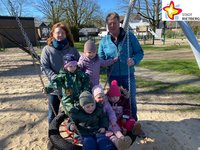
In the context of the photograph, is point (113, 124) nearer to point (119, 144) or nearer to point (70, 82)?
point (119, 144)

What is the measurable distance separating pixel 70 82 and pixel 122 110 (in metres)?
0.77

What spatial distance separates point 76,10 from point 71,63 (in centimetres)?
3501

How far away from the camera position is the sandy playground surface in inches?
144

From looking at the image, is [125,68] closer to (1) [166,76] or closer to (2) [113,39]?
(2) [113,39]

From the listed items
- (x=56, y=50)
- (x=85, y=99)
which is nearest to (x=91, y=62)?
(x=56, y=50)

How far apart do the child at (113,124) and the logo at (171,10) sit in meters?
2.37

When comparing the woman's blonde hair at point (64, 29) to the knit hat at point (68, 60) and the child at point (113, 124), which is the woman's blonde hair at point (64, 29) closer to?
the knit hat at point (68, 60)

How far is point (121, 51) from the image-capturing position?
3420 millimetres

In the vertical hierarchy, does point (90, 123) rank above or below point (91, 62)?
below

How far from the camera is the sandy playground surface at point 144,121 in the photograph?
3666 millimetres

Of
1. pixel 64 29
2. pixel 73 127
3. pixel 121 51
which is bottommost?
Result: pixel 73 127

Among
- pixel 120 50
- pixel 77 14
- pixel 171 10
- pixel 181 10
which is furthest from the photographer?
pixel 77 14

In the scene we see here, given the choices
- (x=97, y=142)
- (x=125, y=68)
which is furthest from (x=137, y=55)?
(x=97, y=142)

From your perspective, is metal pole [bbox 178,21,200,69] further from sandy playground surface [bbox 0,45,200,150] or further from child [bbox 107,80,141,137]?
child [bbox 107,80,141,137]
